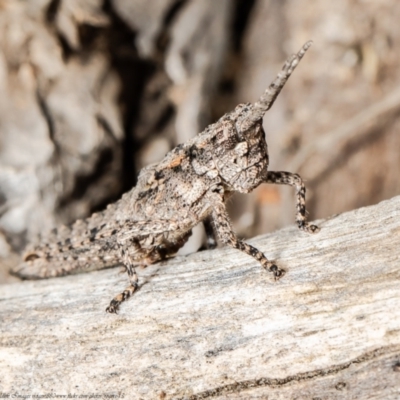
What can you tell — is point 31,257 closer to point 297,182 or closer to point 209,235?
point 209,235

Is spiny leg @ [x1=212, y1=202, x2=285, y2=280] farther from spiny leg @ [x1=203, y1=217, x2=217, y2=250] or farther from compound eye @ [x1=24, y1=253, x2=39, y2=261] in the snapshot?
compound eye @ [x1=24, y1=253, x2=39, y2=261]

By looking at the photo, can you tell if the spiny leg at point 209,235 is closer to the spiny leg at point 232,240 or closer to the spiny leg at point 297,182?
the spiny leg at point 232,240

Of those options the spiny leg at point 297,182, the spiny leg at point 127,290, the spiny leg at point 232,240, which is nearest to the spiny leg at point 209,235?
the spiny leg at point 232,240

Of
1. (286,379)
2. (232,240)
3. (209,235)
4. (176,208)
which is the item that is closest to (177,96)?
(209,235)

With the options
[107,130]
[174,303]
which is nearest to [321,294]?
[174,303]

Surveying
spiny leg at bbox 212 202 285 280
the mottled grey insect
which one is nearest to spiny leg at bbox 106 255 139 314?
the mottled grey insect
